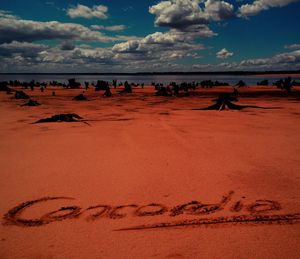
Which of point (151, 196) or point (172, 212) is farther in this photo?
point (151, 196)

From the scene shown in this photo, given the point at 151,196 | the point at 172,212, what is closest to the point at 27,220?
the point at 151,196

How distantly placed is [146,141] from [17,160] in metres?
2.00

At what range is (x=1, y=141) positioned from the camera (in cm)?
473

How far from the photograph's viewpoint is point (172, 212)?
93.6 inches

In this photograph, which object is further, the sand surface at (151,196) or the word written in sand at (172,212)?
the word written in sand at (172,212)

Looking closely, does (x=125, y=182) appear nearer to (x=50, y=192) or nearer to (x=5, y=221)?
(x=50, y=192)

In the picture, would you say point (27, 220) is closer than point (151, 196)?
Yes

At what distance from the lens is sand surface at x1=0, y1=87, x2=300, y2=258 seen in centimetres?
196

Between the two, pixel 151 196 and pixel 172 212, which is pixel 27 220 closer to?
pixel 151 196

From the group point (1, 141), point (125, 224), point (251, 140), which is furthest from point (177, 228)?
point (1, 141)

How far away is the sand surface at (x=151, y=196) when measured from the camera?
1.96m

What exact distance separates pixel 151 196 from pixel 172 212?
34cm

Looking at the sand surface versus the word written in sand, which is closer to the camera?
the sand surface

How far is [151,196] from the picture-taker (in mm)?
2654
